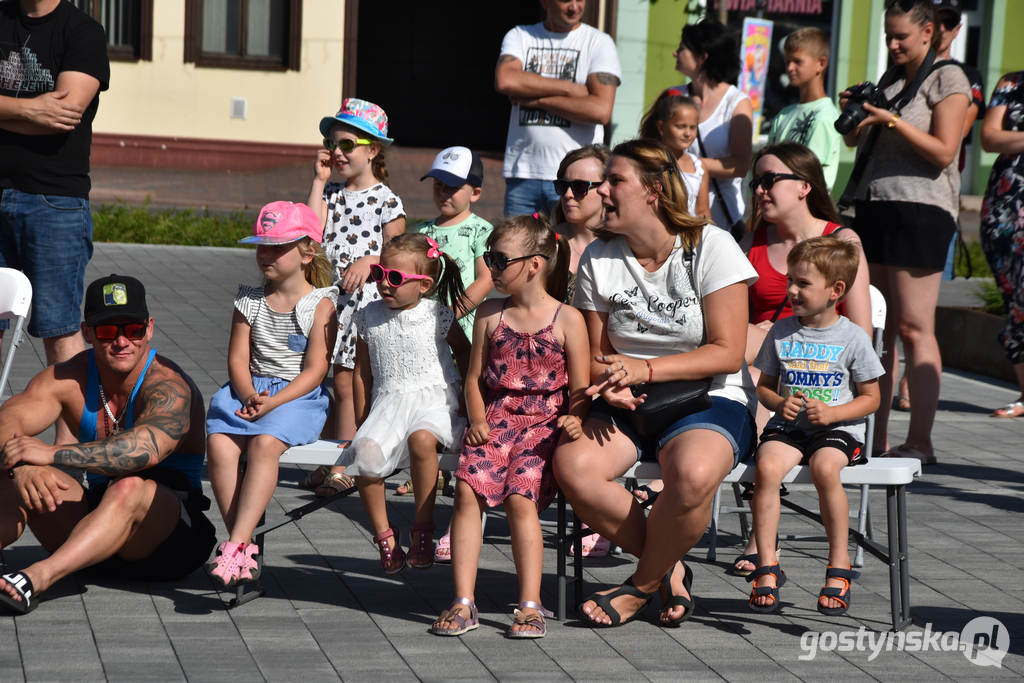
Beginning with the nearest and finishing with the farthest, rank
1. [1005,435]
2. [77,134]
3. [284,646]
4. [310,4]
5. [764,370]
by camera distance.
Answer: [284,646]
[764,370]
[77,134]
[1005,435]
[310,4]

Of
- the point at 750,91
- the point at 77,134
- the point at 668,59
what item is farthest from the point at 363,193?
the point at 668,59

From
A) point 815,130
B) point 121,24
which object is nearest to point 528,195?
point 815,130

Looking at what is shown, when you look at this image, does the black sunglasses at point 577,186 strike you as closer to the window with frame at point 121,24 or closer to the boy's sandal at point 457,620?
the boy's sandal at point 457,620

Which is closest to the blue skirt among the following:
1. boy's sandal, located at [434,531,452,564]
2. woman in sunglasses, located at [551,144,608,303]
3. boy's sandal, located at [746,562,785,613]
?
boy's sandal, located at [434,531,452,564]

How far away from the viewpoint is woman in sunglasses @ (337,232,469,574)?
4754mm

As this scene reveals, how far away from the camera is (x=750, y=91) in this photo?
536 inches

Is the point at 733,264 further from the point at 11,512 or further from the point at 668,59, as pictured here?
the point at 668,59

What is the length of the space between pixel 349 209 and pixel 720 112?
7.27ft

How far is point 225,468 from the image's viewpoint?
474 centimetres

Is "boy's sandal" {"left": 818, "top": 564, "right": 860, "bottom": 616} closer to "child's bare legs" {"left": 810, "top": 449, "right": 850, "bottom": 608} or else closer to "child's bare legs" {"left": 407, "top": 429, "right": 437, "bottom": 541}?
"child's bare legs" {"left": 810, "top": 449, "right": 850, "bottom": 608}

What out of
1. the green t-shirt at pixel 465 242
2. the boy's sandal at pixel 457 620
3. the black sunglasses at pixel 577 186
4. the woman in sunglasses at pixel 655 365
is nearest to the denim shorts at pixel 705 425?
the woman in sunglasses at pixel 655 365

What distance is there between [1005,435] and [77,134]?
5100mm

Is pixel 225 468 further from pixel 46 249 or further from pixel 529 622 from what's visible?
pixel 46 249

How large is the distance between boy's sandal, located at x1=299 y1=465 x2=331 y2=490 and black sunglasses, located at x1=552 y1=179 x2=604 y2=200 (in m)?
1.70
